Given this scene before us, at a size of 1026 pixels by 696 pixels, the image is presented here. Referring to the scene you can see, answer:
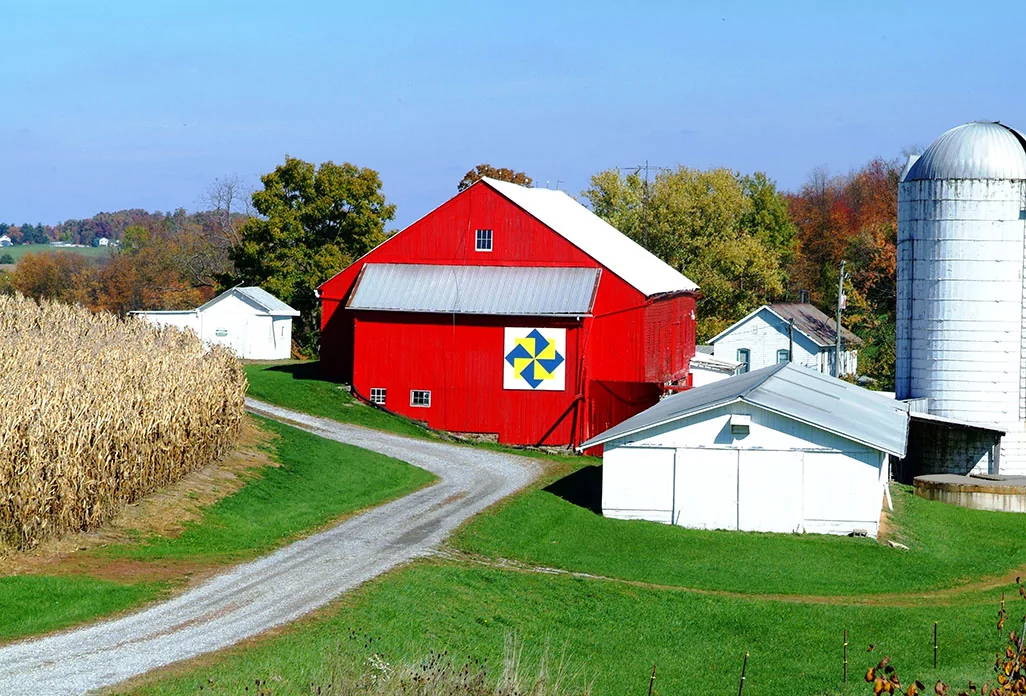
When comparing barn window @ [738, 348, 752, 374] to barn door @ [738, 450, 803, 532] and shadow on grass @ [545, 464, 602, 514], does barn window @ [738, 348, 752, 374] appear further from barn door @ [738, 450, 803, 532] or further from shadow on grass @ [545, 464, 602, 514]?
barn door @ [738, 450, 803, 532]

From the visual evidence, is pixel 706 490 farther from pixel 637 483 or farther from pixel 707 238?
pixel 707 238

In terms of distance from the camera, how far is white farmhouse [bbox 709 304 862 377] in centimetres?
7744

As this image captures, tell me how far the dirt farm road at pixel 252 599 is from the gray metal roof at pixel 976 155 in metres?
21.1

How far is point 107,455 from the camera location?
90.8 ft

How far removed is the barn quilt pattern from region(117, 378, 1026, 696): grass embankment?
459 inches

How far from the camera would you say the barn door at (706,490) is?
35.2 m

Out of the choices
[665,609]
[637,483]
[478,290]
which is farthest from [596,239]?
[665,609]

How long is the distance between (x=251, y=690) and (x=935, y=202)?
38317 mm

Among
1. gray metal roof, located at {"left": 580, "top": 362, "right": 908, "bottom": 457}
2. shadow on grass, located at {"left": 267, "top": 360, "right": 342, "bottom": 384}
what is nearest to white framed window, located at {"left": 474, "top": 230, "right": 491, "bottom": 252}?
shadow on grass, located at {"left": 267, "top": 360, "right": 342, "bottom": 384}

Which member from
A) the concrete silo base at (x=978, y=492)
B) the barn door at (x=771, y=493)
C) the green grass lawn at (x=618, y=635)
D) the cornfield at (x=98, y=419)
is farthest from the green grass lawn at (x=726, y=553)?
the cornfield at (x=98, y=419)

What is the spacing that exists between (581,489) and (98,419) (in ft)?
53.2

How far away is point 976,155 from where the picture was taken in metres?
48.8

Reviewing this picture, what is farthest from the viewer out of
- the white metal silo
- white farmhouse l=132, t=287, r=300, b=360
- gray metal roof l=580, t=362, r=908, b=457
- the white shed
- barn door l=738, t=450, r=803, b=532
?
white farmhouse l=132, t=287, r=300, b=360

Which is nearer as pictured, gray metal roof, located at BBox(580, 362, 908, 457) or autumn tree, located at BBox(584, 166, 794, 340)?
gray metal roof, located at BBox(580, 362, 908, 457)
